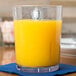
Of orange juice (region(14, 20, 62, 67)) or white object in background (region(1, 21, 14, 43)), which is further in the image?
white object in background (region(1, 21, 14, 43))

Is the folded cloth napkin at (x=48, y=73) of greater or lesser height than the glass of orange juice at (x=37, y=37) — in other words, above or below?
below

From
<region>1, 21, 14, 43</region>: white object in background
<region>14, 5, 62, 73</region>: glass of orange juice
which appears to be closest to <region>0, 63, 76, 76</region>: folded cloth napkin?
<region>14, 5, 62, 73</region>: glass of orange juice

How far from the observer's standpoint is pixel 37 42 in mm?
604

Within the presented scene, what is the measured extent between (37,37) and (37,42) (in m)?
0.01

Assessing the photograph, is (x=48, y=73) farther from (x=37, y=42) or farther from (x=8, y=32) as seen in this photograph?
(x=8, y=32)

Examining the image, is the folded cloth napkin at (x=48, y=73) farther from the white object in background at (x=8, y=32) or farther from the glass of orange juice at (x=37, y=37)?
the white object in background at (x=8, y=32)

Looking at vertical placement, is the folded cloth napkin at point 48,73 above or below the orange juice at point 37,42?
below

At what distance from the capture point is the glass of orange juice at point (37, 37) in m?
0.60

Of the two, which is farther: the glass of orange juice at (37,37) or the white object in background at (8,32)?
the white object in background at (8,32)

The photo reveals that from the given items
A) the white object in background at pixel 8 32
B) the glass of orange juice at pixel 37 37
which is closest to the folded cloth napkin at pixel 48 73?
the glass of orange juice at pixel 37 37

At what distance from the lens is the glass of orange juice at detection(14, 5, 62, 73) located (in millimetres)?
604

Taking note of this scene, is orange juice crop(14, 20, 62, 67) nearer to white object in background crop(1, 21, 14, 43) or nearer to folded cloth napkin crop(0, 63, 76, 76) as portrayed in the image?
folded cloth napkin crop(0, 63, 76, 76)

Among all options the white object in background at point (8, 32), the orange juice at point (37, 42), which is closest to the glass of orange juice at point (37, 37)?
the orange juice at point (37, 42)

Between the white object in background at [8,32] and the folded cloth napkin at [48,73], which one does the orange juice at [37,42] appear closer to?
the folded cloth napkin at [48,73]
